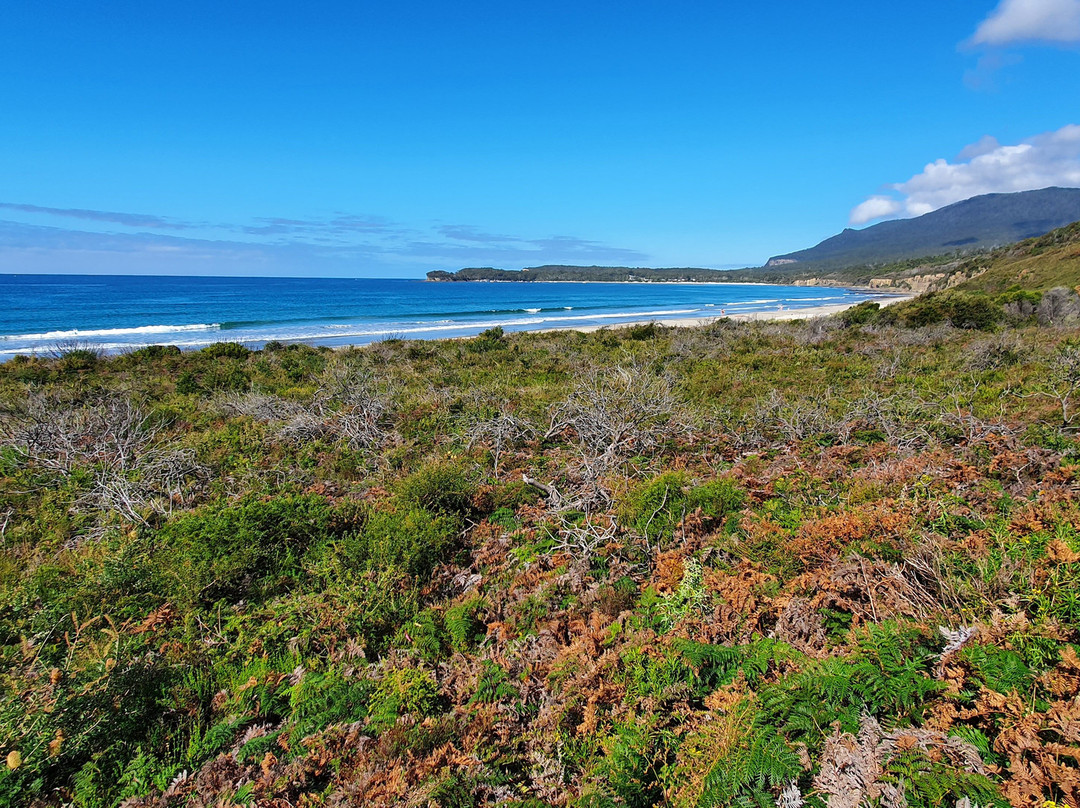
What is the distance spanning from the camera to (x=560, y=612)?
4.20m

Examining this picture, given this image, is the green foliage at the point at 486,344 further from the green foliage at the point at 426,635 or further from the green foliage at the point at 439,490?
the green foliage at the point at 426,635

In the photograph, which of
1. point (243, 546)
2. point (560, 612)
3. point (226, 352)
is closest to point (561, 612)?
point (560, 612)

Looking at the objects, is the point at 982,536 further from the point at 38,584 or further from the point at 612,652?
the point at 38,584

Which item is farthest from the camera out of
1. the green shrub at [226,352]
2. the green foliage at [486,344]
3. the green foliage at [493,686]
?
the green foliage at [486,344]

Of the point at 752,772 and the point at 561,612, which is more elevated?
the point at 752,772

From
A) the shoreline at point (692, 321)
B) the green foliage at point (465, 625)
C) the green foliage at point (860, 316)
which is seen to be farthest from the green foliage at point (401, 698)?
the green foliage at point (860, 316)

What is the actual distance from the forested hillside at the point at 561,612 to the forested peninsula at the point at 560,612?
0.02 meters

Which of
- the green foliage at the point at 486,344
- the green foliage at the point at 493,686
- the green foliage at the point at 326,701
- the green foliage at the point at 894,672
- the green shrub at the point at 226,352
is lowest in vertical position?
the green foliage at the point at 493,686

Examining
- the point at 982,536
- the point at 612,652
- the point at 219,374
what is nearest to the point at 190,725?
the point at 612,652

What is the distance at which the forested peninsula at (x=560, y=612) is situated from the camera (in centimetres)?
253

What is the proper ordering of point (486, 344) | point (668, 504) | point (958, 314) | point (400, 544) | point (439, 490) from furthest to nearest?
point (486, 344), point (958, 314), point (439, 490), point (668, 504), point (400, 544)

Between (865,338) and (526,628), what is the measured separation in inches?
782

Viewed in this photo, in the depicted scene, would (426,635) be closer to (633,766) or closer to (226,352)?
(633,766)

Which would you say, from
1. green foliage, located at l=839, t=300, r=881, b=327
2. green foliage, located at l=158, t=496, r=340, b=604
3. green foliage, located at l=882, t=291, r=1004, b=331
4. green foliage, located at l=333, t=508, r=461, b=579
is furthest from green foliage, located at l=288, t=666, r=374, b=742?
green foliage, located at l=839, t=300, r=881, b=327
